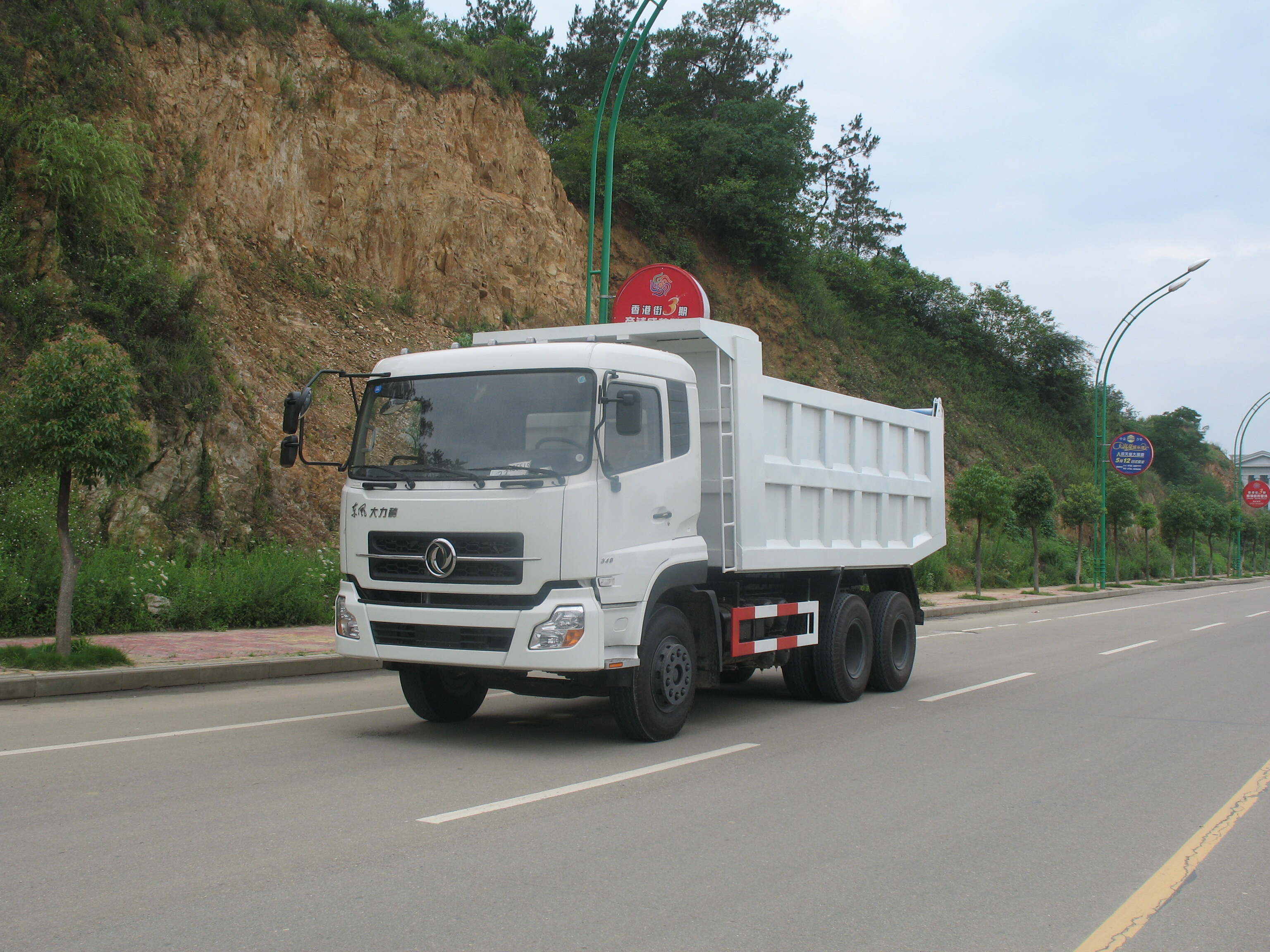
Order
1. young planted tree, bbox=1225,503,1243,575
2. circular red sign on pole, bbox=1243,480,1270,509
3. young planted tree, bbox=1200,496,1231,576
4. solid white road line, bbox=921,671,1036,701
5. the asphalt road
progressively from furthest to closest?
young planted tree, bbox=1225,503,1243,575
circular red sign on pole, bbox=1243,480,1270,509
young planted tree, bbox=1200,496,1231,576
solid white road line, bbox=921,671,1036,701
the asphalt road

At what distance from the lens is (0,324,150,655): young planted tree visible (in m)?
9.87

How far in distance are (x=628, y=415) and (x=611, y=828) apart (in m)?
2.94

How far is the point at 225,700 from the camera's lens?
9.85 m

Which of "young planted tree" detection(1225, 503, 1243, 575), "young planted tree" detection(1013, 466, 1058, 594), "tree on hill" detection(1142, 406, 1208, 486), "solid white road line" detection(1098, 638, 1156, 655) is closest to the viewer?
"solid white road line" detection(1098, 638, 1156, 655)

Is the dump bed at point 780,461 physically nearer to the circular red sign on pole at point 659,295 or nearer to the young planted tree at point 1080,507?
the circular red sign on pole at point 659,295

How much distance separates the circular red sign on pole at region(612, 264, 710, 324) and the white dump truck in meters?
5.61

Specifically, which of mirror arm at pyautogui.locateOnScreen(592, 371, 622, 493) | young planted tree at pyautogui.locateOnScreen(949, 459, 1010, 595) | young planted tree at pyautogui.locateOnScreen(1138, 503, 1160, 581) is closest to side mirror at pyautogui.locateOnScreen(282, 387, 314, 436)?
mirror arm at pyautogui.locateOnScreen(592, 371, 622, 493)

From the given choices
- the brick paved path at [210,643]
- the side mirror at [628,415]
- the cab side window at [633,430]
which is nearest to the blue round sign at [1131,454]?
the brick paved path at [210,643]

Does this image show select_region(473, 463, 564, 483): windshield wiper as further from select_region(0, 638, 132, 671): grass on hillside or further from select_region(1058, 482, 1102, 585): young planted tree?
select_region(1058, 482, 1102, 585): young planted tree

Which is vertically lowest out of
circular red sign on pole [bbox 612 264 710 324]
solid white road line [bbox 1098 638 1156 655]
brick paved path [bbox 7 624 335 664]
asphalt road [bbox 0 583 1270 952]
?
asphalt road [bbox 0 583 1270 952]

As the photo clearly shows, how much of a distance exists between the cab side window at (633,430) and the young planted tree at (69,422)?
5.43 meters

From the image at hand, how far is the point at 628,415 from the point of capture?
7539mm

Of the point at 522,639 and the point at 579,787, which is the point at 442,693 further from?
the point at 579,787

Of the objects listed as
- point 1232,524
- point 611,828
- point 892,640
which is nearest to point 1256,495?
point 1232,524
